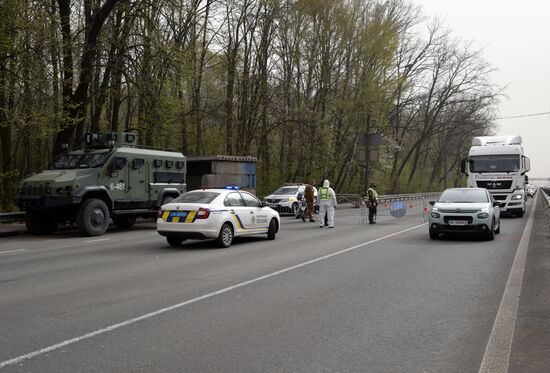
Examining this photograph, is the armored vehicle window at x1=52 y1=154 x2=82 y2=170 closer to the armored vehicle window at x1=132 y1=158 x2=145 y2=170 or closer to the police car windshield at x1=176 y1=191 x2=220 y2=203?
the armored vehicle window at x1=132 y1=158 x2=145 y2=170

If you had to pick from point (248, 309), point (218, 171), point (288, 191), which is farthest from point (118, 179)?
point (288, 191)

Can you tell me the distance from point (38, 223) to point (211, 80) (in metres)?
19.2

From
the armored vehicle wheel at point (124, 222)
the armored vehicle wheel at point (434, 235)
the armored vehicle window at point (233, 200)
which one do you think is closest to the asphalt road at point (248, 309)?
the armored vehicle window at point (233, 200)

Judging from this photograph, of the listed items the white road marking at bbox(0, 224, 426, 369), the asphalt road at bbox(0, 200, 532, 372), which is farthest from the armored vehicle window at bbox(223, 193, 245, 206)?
the white road marking at bbox(0, 224, 426, 369)

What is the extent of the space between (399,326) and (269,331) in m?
1.45

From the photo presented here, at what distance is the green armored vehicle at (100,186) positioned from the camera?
15766 mm

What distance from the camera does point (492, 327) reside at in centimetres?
582

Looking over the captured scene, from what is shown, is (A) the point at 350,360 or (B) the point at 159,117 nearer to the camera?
(A) the point at 350,360

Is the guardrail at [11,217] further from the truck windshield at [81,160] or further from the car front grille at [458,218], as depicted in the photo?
the car front grille at [458,218]

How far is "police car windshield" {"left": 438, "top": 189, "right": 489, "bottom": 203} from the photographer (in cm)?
1546

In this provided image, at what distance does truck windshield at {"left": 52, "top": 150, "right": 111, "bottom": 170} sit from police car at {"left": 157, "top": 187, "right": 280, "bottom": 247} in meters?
4.97

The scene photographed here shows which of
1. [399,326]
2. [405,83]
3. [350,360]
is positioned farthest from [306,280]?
[405,83]

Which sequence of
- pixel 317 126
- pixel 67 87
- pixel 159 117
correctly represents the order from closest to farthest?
pixel 67 87, pixel 159 117, pixel 317 126

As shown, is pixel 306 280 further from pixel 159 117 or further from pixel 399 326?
pixel 159 117
